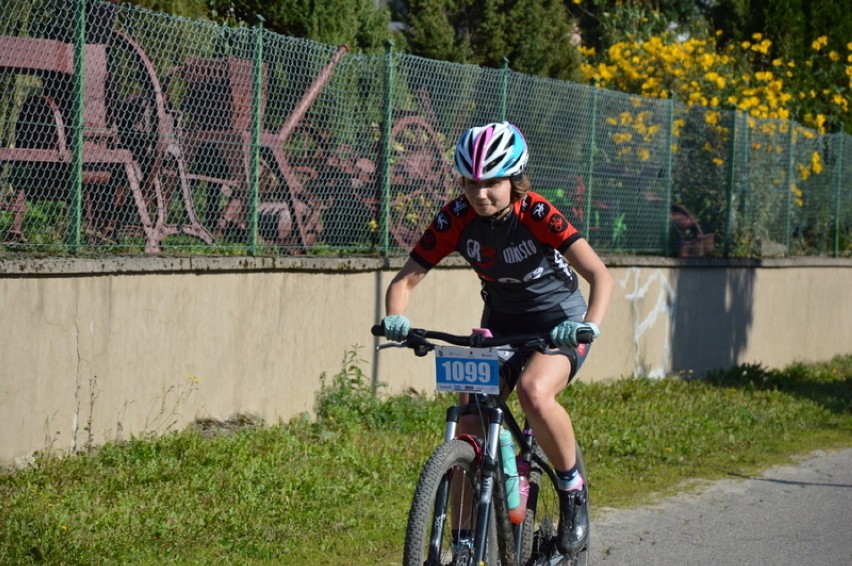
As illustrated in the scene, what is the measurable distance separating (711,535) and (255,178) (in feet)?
13.0

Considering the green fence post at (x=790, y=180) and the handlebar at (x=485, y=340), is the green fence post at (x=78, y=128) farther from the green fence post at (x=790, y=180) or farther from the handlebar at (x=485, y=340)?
the green fence post at (x=790, y=180)

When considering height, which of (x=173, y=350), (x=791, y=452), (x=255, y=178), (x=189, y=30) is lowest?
(x=791, y=452)

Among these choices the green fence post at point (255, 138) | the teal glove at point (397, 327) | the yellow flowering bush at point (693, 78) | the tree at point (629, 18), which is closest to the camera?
the teal glove at point (397, 327)

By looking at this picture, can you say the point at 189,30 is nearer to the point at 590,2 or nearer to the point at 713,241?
the point at 713,241

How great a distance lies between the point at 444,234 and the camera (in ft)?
17.8

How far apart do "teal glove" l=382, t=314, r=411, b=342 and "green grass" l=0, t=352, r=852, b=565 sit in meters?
1.64

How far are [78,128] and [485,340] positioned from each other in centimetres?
394

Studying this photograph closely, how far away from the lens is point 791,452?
395 inches

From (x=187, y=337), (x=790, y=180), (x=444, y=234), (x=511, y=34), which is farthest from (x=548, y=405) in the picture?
(x=511, y=34)

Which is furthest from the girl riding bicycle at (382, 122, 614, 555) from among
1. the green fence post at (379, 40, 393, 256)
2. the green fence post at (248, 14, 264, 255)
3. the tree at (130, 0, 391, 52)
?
the tree at (130, 0, 391, 52)

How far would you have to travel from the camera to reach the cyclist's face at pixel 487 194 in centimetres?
514

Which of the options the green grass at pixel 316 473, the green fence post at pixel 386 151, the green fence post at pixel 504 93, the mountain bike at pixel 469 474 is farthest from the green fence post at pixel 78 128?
the green fence post at pixel 504 93

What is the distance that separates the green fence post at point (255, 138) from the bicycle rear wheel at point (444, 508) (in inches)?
178

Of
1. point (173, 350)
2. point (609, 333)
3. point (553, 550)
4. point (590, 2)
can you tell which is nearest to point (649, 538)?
point (553, 550)
